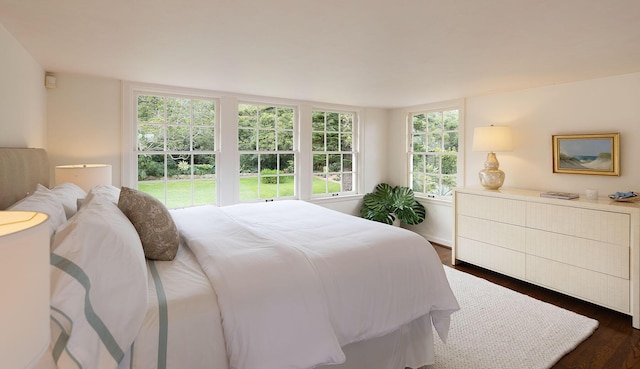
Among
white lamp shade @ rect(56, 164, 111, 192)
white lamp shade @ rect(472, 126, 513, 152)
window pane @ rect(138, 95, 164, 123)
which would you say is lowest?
white lamp shade @ rect(56, 164, 111, 192)

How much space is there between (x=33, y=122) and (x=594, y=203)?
4.94 m

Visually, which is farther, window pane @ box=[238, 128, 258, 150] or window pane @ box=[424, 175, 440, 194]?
window pane @ box=[424, 175, 440, 194]

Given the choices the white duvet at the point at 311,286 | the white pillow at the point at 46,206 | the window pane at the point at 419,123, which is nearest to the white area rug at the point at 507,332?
the white duvet at the point at 311,286

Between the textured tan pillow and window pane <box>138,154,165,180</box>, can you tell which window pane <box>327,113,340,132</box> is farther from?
the textured tan pillow

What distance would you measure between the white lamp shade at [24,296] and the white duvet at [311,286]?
2.50 feet

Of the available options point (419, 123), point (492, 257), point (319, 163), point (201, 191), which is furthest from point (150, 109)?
point (492, 257)

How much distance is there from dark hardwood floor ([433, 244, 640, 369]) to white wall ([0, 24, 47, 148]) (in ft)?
13.0

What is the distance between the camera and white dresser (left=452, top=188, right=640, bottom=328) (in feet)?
9.06

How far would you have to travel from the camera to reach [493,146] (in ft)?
12.6

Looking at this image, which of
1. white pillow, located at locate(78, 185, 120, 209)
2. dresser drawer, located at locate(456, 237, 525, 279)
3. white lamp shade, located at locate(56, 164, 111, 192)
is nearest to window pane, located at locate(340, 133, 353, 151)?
dresser drawer, located at locate(456, 237, 525, 279)

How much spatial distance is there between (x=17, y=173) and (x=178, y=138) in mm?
2122

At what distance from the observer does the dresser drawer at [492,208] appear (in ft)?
11.4

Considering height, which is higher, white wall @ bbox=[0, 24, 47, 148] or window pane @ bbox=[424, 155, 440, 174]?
white wall @ bbox=[0, 24, 47, 148]

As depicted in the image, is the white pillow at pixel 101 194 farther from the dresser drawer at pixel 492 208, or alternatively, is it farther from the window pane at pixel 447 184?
the window pane at pixel 447 184
